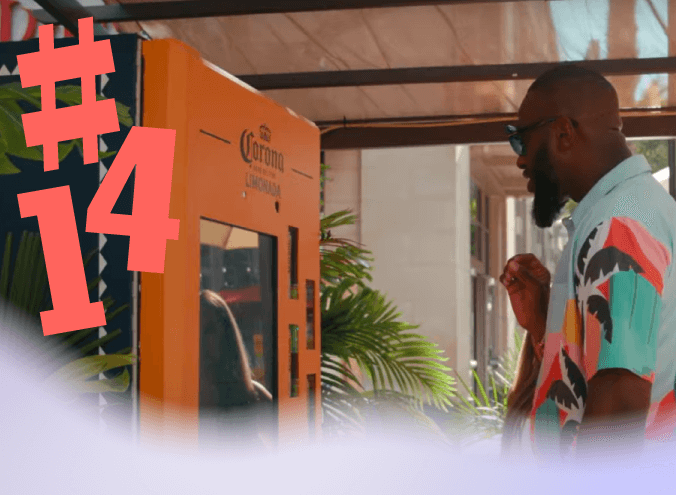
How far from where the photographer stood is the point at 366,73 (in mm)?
4266

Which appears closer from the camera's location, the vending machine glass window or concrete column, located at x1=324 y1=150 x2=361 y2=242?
the vending machine glass window

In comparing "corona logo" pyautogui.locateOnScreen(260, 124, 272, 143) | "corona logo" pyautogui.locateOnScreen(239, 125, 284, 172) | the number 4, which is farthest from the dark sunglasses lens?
"corona logo" pyautogui.locateOnScreen(260, 124, 272, 143)

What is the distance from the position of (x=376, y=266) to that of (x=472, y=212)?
9.25ft

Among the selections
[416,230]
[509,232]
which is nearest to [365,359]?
[416,230]

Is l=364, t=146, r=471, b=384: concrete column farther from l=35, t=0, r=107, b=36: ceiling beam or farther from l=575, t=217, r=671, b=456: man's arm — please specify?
l=575, t=217, r=671, b=456: man's arm

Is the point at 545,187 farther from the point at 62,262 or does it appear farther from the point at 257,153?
the point at 257,153

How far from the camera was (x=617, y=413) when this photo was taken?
61.2 inches

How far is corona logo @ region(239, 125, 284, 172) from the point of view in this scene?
311 cm

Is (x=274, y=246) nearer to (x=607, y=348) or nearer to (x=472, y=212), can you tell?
(x=607, y=348)

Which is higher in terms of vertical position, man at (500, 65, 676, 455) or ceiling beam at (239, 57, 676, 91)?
ceiling beam at (239, 57, 676, 91)

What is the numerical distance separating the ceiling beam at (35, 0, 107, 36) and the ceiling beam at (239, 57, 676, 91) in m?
1.13

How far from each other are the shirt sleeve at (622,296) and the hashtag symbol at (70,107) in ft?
4.65

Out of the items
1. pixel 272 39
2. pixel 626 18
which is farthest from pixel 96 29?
pixel 626 18

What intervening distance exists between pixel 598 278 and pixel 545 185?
12.1 inches
